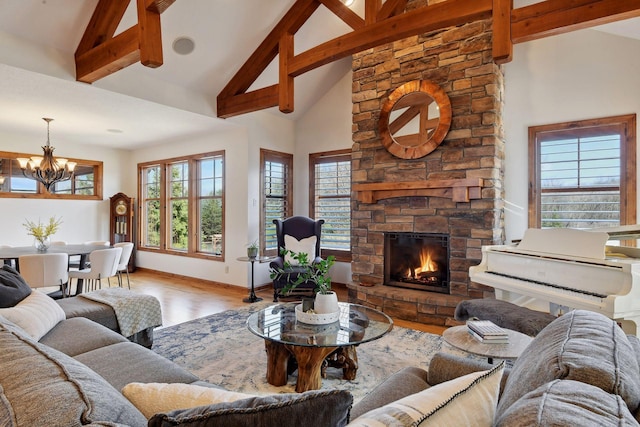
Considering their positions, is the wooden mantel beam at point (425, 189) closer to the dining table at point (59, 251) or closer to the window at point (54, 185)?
the dining table at point (59, 251)

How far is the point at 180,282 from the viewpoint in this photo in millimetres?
6199

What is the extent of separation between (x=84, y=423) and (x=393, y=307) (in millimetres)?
3768

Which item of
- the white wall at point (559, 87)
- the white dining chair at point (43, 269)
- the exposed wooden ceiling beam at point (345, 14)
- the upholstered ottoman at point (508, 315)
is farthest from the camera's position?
the white dining chair at point (43, 269)

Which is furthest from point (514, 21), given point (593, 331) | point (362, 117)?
point (593, 331)

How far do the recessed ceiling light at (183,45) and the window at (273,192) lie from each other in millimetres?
1861

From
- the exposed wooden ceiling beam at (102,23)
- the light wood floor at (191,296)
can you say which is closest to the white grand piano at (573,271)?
the light wood floor at (191,296)

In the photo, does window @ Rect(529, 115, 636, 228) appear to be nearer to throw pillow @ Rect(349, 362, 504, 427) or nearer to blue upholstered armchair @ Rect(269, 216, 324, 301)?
blue upholstered armchair @ Rect(269, 216, 324, 301)

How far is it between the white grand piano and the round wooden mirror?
1416 millimetres

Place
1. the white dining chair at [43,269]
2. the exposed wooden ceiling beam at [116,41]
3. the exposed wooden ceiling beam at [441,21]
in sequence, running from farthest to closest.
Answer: the white dining chair at [43,269] → the exposed wooden ceiling beam at [116,41] → the exposed wooden ceiling beam at [441,21]

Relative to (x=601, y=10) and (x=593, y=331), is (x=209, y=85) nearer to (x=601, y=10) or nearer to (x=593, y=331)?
(x=601, y=10)

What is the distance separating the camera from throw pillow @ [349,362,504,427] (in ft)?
2.43

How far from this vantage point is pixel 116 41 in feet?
10.6

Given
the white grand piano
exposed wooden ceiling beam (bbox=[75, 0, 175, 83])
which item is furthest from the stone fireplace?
exposed wooden ceiling beam (bbox=[75, 0, 175, 83])

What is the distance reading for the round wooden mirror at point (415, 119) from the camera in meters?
4.00
